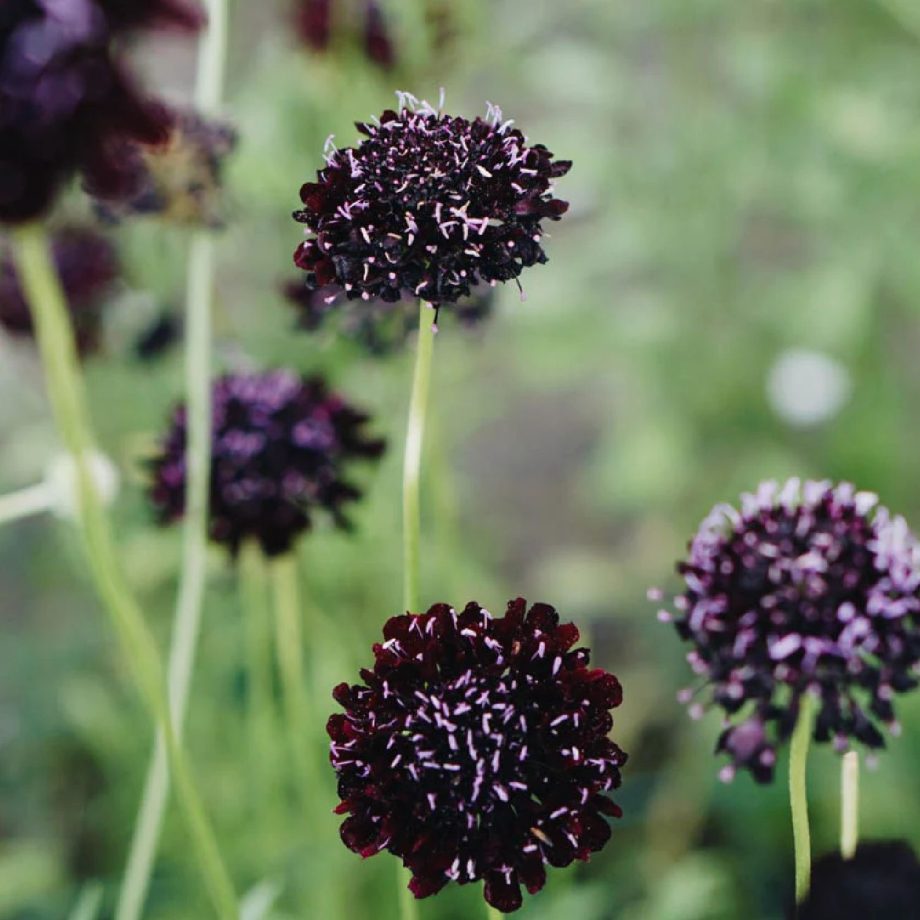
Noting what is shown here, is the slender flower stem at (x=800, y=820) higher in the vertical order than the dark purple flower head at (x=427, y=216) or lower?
lower

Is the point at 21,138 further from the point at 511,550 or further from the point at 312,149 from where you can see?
the point at 511,550

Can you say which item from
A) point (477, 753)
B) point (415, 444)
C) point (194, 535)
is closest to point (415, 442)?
point (415, 444)

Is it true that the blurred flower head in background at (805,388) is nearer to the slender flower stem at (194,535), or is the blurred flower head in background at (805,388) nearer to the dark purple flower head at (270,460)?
the dark purple flower head at (270,460)

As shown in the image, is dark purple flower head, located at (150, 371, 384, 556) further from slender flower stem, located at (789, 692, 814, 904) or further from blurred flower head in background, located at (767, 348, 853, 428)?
blurred flower head in background, located at (767, 348, 853, 428)

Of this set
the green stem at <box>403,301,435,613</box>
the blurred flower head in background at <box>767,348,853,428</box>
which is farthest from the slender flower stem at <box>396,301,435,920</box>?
the blurred flower head in background at <box>767,348,853,428</box>

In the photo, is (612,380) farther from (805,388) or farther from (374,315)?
(374,315)

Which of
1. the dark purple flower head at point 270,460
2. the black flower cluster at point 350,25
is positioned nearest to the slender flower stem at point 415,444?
the dark purple flower head at point 270,460
